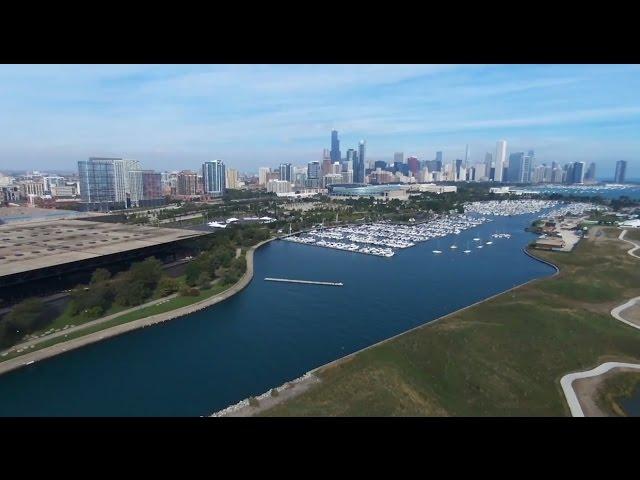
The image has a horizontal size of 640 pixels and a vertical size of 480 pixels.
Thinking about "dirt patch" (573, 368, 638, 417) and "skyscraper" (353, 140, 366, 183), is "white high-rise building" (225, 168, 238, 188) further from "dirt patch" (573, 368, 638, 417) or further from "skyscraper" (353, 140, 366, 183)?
"dirt patch" (573, 368, 638, 417)

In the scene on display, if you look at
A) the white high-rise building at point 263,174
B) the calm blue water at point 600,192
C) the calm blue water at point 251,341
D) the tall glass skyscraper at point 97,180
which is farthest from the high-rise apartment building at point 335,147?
the calm blue water at point 251,341

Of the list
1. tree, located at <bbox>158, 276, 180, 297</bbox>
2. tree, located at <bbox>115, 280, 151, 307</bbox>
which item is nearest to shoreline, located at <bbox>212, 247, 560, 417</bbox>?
tree, located at <bbox>115, 280, 151, 307</bbox>

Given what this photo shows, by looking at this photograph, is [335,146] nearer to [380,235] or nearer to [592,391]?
[380,235]
